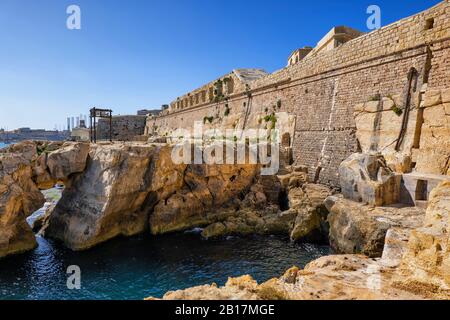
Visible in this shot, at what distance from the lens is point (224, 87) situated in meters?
28.0

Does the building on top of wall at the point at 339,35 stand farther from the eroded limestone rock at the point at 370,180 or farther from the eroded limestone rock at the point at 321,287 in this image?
the eroded limestone rock at the point at 321,287

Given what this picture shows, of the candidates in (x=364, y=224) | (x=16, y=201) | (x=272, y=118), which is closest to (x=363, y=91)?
(x=364, y=224)

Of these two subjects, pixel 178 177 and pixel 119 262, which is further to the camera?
pixel 178 177

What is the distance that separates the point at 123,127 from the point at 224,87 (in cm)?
2485

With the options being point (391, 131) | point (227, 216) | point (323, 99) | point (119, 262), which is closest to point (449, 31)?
point (391, 131)

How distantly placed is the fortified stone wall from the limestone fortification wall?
2949 cm

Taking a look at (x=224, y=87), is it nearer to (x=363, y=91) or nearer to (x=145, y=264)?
(x=363, y=91)

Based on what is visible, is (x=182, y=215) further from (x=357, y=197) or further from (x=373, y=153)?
(x=373, y=153)

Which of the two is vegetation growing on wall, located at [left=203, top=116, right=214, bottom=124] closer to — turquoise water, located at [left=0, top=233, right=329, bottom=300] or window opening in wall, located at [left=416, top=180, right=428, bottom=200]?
turquoise water, located at [left=0, top=233, right=329, bottom=300]

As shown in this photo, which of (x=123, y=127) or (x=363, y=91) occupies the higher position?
(x=123, y=127)

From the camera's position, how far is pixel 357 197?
442 inches

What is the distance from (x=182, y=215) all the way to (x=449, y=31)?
13.2 metres

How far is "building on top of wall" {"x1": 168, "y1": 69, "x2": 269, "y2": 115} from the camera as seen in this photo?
83.0ft
